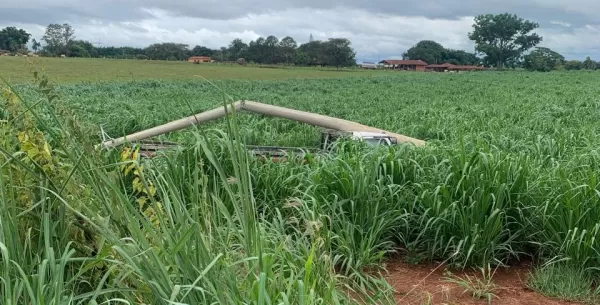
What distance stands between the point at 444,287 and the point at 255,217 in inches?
57.2

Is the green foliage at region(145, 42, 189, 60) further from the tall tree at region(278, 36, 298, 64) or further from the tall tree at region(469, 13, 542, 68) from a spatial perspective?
the tall tree at region(469, 13, 542, 68)

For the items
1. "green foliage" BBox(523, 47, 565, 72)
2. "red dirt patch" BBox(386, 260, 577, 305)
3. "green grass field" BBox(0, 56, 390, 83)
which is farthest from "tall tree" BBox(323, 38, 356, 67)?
"red dirt patch" BBox(386, 260, 577, 305)

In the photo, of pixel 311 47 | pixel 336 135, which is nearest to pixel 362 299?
pixel 336 135

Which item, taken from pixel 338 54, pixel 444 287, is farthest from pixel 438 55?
pixel 444 287

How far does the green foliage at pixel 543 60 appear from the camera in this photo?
80188 millimetres

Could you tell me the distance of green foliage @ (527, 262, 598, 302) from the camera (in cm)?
301

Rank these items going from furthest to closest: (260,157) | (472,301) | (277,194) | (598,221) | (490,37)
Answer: (490,37) → (260,157) → (277,194) → (598,221) → (472,301)

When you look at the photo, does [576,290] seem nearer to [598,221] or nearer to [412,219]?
[598,221]

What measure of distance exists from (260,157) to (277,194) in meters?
0.57

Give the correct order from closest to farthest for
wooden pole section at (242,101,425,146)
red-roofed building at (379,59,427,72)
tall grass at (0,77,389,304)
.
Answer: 1. tall grass at (0,77,389,304)
2. wooden pole section at (242,101,425,146)
3. red-roofed building at (379,59,427,72)

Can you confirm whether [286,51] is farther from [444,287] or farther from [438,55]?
[444,287]

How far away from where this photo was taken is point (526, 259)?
3613mm

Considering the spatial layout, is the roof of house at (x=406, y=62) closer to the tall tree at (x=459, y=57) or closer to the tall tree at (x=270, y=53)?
the tall tree at (x=459, y=57)

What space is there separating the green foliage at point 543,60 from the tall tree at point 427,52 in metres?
27.1
